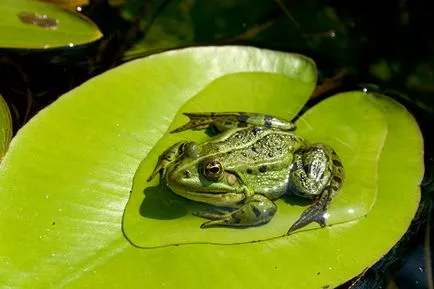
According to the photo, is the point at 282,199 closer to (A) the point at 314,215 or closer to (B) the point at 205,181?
(A) the point at 314,215

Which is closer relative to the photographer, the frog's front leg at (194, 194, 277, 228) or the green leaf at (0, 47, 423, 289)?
the green leaf at (0, 47, 423, 289)

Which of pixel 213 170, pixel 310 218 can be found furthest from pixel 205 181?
pixel 310 218

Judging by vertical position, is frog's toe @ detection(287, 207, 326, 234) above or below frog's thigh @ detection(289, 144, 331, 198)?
below

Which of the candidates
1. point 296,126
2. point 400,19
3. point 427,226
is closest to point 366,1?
point 400,19

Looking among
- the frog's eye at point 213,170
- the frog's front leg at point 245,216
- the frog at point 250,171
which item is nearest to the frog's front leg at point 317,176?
the frog at point 250,171

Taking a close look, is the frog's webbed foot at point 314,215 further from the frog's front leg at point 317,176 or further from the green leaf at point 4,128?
the green leaf at point 4,128

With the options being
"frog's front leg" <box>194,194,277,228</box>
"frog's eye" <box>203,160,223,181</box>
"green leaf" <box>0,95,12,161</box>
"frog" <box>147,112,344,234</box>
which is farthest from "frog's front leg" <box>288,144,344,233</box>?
"green leaf" <box>0,95,12,161</box>

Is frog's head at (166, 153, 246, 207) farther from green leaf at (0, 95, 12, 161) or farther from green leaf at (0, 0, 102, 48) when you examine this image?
green leaf at (0, 0, 102, 48)
